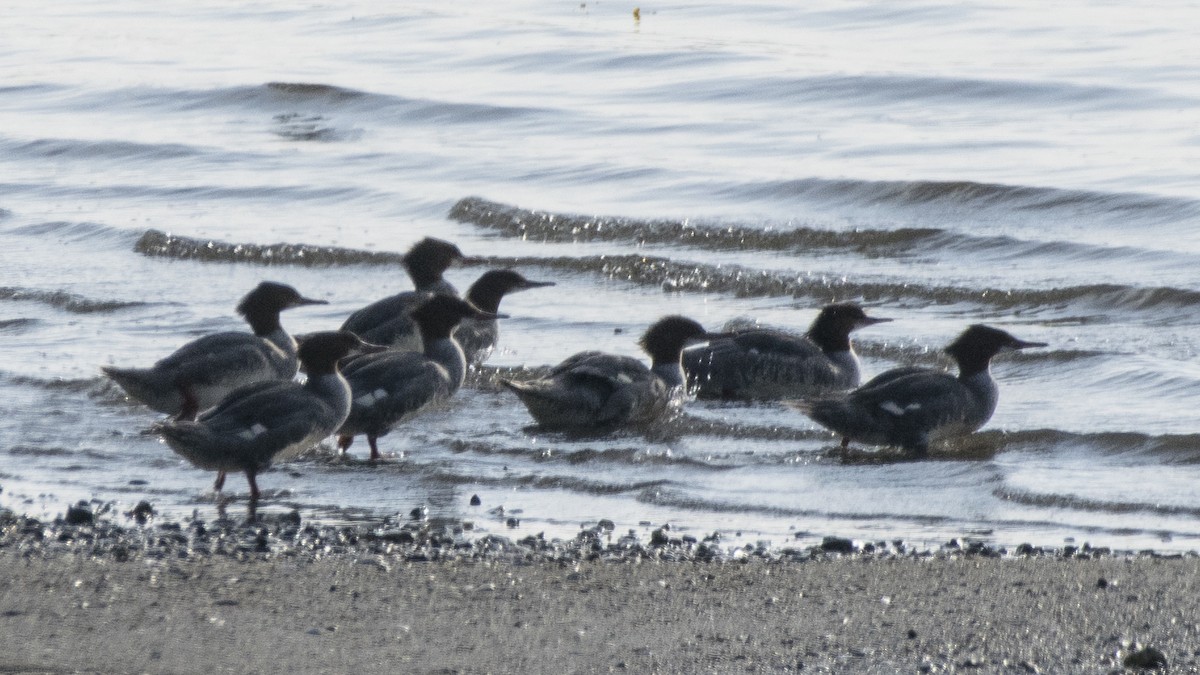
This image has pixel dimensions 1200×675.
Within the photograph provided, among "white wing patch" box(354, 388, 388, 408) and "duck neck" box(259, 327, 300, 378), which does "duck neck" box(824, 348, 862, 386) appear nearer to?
"white wing patch" box(354, 388, 388, 408)

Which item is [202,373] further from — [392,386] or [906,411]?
[906,411]

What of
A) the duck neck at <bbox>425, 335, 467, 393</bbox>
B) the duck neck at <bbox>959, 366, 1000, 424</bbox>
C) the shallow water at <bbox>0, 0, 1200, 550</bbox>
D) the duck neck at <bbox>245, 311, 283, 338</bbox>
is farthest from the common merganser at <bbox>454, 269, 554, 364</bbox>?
the duck neck at <bbox>959, 366, 1000, 424</bbox>

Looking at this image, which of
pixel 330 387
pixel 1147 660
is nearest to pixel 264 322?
pixel 330 387

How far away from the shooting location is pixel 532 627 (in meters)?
5.46

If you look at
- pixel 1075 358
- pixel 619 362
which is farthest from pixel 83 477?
pixel 1075 358

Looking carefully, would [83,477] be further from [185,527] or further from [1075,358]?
[1075,358]

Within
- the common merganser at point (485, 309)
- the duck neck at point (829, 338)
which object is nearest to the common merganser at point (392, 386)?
the common merganser at point (485, 309)

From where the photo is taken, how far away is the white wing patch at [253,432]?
7.65m

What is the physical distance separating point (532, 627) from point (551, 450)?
3332 millimetres

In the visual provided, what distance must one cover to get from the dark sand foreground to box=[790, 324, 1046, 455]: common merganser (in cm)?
221

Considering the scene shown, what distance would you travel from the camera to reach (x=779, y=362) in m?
10.1

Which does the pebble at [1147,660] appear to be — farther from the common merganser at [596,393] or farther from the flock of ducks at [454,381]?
the common merganser at [596,393]

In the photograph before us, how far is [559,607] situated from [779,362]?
4675mm

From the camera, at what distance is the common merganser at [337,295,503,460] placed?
28.3ft
